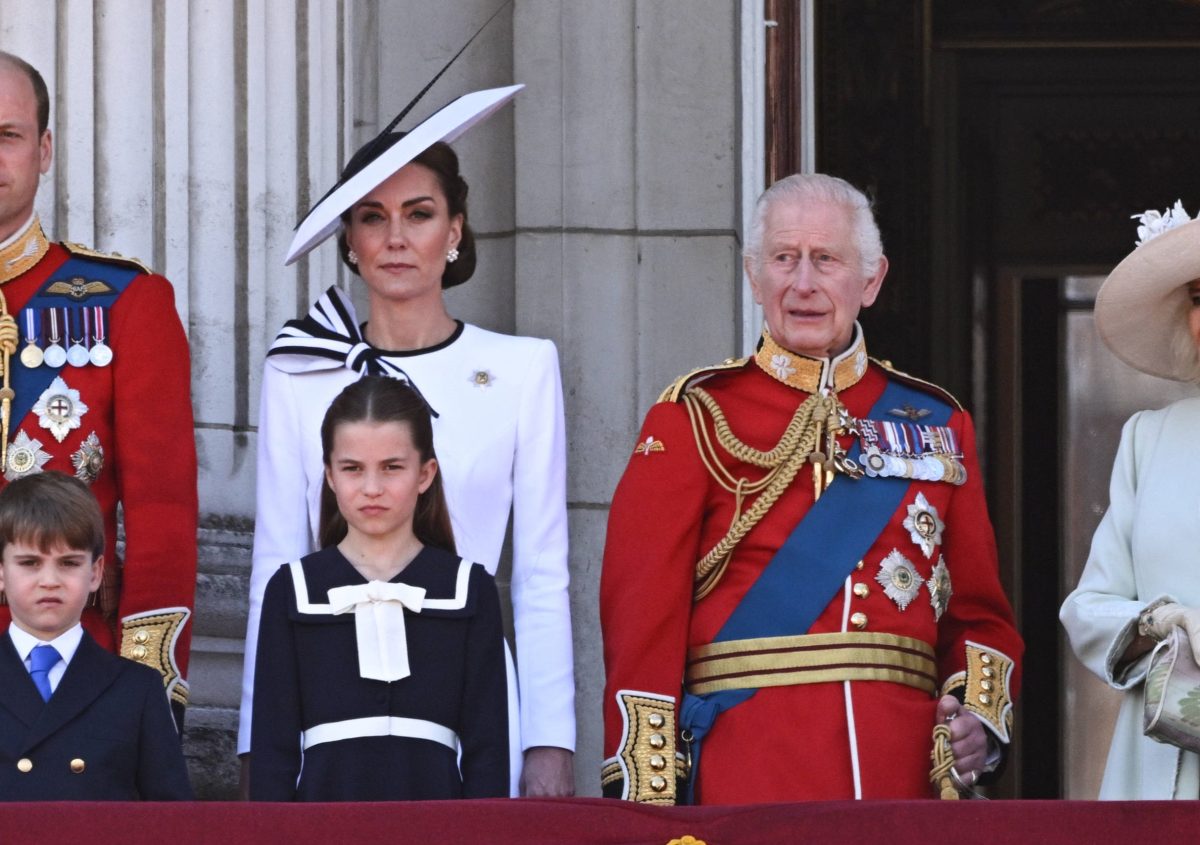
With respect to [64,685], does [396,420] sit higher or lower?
higher

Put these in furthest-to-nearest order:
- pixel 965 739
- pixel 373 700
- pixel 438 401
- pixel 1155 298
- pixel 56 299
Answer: pixel 438 401, pixel 56 299, pixel 1155 298, pixel 965 739, pixel 373 700

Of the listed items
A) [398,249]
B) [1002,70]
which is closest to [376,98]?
[398,249]

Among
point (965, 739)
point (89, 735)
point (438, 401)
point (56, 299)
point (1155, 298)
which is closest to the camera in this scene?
point (89, 735)

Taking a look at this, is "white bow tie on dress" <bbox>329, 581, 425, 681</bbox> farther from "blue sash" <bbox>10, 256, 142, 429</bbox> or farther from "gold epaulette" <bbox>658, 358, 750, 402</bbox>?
"blue sash" <bbox>10, 256, 142, 429</bbox>

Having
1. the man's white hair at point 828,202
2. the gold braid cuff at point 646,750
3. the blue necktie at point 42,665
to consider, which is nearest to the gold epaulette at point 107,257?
the blue necktie at point 42,665

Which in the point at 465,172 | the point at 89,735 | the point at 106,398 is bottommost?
the point at 89,735

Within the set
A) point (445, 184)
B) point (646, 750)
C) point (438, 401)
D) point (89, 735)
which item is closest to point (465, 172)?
point (445, 184)

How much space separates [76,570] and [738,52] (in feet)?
8.13

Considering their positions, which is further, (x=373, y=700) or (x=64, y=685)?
(x=373, y=700)

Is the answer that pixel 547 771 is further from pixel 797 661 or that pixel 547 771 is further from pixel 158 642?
pixel 158 642

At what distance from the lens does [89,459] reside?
183 inches

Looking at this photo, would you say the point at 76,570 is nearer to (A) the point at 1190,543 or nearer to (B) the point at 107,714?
(B) the point at 107,714

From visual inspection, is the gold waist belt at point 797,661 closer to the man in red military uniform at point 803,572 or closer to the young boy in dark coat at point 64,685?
the man in red military uniform at point 803,572

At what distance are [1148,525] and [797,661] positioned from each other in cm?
60
